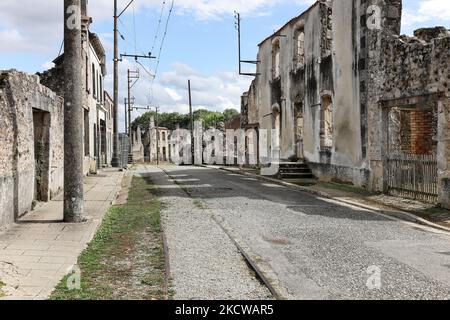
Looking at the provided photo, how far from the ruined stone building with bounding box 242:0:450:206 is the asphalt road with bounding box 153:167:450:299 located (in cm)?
245

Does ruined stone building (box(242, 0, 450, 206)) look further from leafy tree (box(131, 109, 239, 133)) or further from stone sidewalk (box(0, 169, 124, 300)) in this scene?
leafy tree (box(131, 109, 239, 133))

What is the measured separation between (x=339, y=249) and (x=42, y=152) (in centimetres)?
754

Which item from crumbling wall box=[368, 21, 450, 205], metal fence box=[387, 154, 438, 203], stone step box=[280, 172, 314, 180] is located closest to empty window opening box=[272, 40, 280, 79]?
stone step box=[280, 172, 314, 180]

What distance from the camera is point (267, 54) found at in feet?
88.4

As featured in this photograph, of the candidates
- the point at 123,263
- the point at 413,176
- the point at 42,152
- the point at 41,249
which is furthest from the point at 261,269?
the point at 413,176

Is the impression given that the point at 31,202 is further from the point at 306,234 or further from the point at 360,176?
the point at 360,176

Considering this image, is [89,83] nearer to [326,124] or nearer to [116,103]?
[116,103]

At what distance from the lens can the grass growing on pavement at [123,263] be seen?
5.29m

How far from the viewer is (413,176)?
43.1 ft

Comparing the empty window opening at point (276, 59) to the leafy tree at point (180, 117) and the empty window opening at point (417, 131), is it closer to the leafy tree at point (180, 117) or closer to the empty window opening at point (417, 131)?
the empty window opening at point (417, 131)

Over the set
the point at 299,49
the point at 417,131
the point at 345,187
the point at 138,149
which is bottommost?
the point at 345,187

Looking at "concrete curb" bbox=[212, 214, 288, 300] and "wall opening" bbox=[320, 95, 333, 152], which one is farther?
"wall opening" bbox=[320, 95, 333, 152]

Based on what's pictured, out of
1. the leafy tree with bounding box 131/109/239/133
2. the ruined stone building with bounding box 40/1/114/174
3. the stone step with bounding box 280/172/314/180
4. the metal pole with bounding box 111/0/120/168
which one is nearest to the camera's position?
the ruined stone building with bounding box 40/1/114/174

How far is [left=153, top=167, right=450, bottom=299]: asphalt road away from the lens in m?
5.60
